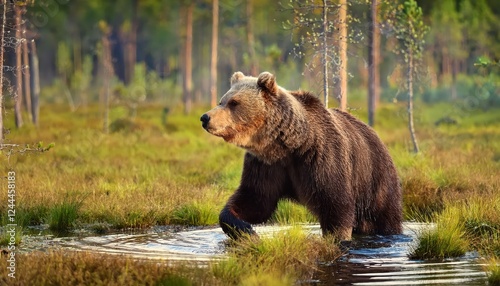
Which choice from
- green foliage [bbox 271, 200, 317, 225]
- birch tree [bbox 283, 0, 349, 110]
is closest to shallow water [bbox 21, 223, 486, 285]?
green foliage [bbox 271, 200, 317, 225]

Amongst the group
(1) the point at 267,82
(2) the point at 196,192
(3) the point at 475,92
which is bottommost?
(2) the point at 196,192

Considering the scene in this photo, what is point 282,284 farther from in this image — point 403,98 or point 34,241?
point 403,98

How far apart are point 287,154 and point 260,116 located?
1.69ft

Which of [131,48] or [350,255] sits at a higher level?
[131,48]

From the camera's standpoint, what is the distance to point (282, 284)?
21.6ft

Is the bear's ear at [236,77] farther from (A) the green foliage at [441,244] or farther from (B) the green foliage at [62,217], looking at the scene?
(B) the green foliage at [62,217]

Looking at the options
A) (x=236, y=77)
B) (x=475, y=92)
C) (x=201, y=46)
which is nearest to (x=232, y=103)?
(x=236, y=77)

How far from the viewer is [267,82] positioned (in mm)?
8391

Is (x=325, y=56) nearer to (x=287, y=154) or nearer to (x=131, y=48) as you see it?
(x=287, y=154)

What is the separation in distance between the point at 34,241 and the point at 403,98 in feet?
136

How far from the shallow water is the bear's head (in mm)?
896

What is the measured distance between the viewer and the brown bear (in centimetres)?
835

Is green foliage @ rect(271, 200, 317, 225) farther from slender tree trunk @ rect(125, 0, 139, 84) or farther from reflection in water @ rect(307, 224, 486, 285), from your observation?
slender tree trunk @ rect(125, 0, 139, 84)

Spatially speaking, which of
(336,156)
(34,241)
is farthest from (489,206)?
(34,241)
